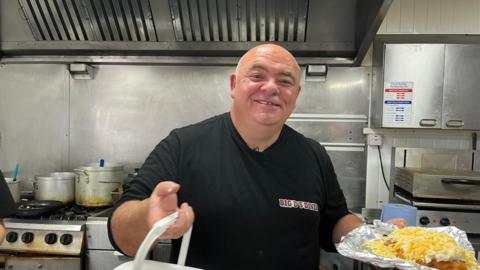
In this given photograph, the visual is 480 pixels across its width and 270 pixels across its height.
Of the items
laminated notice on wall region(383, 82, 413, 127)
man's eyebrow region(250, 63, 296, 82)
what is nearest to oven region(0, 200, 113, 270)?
man's eyebrow region(250, 63, 296, 82)

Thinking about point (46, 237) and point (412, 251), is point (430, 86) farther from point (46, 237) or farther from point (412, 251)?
point (46, 237)

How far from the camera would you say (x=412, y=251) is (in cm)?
95

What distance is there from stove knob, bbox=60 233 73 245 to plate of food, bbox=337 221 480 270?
1.45 metres

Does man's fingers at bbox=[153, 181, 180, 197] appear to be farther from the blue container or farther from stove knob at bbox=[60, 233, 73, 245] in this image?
stove knob at bbox=[60, 233, 73, 245]

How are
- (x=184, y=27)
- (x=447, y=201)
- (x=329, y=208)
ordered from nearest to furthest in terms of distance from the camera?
(x=329, y=208) < (x=447, y=201) < (x=184, y=27)

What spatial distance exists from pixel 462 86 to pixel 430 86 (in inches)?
7.7

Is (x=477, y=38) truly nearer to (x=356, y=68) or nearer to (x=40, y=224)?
(x=356, y=68)

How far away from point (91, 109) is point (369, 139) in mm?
2129

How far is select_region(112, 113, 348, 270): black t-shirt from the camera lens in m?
1.11

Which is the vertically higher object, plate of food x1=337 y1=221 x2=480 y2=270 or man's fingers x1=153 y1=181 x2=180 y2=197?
man's fingers x1=153 y1=181 x2=180 y2=197

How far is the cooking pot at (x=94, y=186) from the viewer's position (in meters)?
2.08

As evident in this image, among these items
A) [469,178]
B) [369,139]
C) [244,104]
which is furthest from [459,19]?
[244,104]

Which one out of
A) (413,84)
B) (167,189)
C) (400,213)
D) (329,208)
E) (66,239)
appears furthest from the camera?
(413,84)

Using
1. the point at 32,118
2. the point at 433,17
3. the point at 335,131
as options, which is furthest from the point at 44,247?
the point at 433,17
